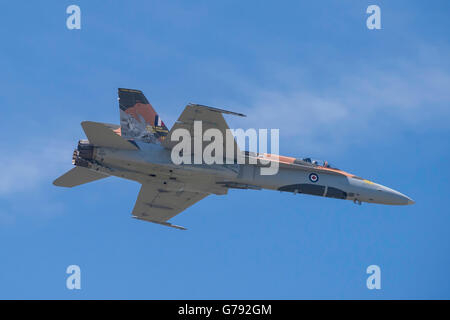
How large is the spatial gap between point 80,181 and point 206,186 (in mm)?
6038

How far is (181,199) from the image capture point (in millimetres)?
38125

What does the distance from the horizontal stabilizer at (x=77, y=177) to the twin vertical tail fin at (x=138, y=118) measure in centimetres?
325

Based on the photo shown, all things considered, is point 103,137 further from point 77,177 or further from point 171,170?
point 77,177

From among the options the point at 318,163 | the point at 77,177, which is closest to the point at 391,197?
the point at 318,163

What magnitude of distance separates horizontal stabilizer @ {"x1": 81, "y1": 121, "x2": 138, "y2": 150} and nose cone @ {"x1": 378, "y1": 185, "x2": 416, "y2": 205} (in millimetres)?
13076

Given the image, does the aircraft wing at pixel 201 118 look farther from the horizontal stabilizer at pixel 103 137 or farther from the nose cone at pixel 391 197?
the nose cone at pixel 391 197

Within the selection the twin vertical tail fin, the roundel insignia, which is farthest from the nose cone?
the twin vertical tail fin

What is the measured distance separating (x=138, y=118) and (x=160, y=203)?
6.63 metres

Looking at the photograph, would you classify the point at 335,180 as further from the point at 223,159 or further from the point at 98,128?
the point at 98,128

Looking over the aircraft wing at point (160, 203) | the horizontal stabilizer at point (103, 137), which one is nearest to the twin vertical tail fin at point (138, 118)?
the horizontal stabilizer at point (103, 137)

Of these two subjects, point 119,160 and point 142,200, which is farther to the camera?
point 142,200

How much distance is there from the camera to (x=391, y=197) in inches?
1471

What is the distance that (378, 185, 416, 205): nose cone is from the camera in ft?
122

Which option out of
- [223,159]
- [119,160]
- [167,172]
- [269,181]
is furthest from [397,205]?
[119,160]
